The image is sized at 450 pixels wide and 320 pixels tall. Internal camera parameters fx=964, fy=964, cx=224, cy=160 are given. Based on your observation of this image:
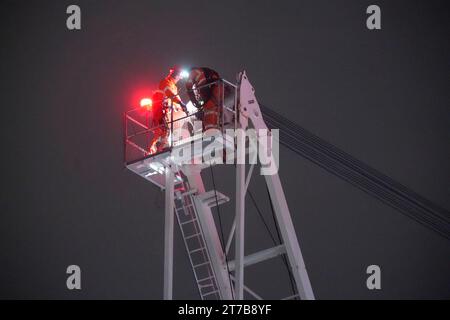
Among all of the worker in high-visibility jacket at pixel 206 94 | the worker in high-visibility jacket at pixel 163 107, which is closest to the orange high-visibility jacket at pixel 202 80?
the worker in high-visibility jacket at pixel 206 94

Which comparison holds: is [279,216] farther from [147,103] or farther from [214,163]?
[147,103]

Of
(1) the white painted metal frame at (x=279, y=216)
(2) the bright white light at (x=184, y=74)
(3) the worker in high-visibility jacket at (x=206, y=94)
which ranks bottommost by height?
(1) the white painted metal frame at (x=279, y=216)

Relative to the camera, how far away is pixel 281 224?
19.8m

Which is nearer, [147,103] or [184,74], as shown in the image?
[184,74]

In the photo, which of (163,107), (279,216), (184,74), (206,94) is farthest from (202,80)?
(279,216)

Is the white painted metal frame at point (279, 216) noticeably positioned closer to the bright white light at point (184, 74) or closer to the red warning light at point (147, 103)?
the bright white light at point (184, 74)

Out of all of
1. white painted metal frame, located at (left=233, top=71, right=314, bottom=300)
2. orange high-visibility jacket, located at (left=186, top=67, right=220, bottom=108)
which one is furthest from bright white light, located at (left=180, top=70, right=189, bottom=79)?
white painted metal frame, located at (left=233, top=71, right=314, bottom=300)

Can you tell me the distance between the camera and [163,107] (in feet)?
66.7

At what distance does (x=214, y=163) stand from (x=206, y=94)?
4.82ft

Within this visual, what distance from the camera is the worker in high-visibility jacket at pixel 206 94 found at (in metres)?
19.4

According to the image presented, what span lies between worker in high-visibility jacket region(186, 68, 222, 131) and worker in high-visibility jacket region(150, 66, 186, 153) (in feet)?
1.64

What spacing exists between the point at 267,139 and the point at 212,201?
6.11 feet

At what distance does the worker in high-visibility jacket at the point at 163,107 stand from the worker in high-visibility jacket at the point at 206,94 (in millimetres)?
501

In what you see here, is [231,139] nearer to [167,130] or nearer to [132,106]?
[167,130]
